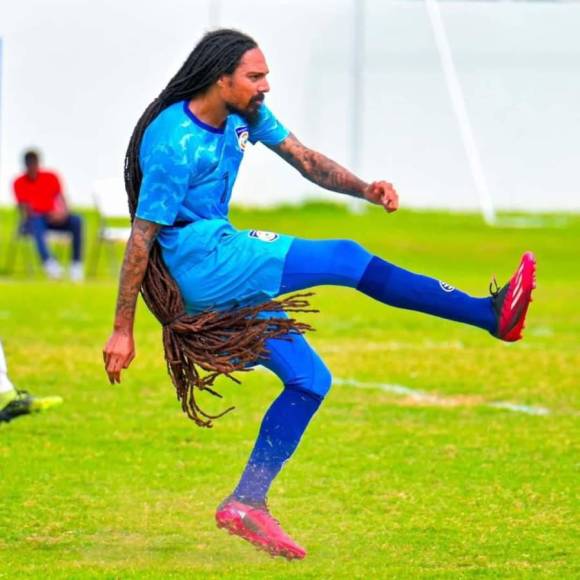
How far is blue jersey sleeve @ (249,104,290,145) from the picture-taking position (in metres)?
6.36

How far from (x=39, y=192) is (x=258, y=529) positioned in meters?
16.0

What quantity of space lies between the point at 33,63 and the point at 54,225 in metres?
8.43

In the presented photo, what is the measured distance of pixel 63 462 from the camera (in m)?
8.28

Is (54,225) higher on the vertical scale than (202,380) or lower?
lower

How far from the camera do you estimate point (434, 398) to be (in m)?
10.6

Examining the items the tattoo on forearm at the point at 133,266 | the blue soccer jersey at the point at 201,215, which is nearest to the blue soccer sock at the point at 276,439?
the blue soccer jersey at the point at 201,215

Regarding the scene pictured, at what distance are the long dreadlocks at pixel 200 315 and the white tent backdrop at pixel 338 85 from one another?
76.2ft

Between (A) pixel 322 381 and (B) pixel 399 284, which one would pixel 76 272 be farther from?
(B) pixel 399 284

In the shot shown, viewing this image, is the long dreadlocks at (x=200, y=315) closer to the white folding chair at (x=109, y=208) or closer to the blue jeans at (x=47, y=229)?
the blue jeans at (x=47, y=229)

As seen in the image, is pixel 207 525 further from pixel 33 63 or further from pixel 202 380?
pixel 33 63

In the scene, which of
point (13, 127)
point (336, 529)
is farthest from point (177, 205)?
point (13, 127)

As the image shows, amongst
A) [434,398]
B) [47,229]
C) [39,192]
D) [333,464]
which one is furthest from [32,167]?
[333,464]

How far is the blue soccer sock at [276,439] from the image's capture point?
635 centimetres

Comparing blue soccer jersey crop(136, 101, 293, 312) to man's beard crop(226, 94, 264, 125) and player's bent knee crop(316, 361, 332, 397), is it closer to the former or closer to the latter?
man's beard crop(226, 94, 264, 125)
